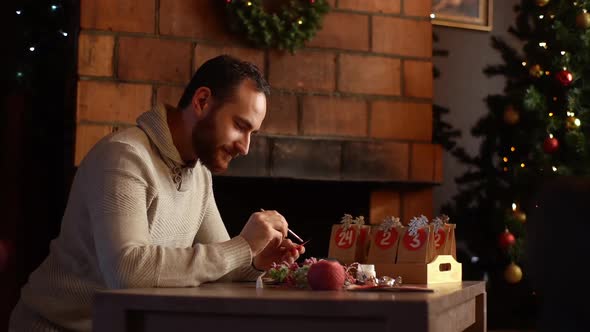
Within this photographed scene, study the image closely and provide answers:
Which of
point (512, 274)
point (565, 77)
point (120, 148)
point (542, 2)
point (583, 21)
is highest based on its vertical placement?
point (542, 2)

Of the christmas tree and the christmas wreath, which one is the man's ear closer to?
the christmas wreath

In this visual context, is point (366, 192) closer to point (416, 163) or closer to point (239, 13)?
point (416, 163)

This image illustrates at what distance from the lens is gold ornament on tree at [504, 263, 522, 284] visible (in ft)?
12.4

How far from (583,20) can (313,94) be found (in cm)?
141

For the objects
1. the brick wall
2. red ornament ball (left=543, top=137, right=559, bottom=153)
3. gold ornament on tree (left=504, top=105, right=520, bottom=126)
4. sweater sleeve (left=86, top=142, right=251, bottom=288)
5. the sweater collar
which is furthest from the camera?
gold ornament on tree (left=504, top=105, right=520, bottom=126)

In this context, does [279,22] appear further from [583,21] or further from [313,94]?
[583,21]

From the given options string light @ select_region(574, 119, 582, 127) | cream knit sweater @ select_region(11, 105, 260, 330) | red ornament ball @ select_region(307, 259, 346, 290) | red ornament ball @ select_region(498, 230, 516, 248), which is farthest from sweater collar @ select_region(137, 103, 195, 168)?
string light @ select_region(574, 119, 582, 127)

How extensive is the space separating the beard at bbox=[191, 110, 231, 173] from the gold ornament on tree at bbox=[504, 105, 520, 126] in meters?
2.18

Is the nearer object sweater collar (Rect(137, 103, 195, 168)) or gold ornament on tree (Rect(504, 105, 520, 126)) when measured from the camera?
sweater collar (Rect(137, 103, 195, 168))

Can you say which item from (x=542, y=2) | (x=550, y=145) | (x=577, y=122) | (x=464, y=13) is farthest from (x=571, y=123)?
(x=464, y=13)

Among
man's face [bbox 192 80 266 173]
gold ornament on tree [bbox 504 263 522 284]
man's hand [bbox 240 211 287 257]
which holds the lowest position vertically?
gold ornament on tree [bbox 504 263 522 284]

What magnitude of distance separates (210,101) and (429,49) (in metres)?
1.71

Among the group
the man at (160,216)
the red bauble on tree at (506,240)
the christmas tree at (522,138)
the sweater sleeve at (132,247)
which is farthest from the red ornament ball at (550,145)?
→ the sweater sleeve at (132,247)

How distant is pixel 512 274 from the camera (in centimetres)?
379
